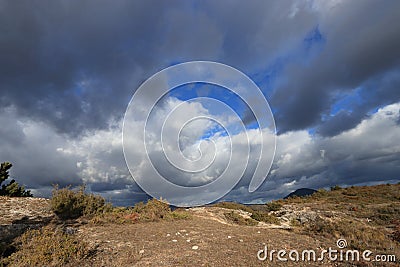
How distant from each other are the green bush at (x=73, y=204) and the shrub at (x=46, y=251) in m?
5.03

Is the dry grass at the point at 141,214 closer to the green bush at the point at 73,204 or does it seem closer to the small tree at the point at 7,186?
the green bush at the point at 73,204

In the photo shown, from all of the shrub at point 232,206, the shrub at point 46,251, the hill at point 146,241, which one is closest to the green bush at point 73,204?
the hill at point 146,241

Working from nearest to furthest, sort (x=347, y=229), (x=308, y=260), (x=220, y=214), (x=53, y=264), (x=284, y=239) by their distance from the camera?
(x=53, y=264)
(x=308, y=260)
(x=284, y=239)
(x=347, y=229)
(x=220, y=214)

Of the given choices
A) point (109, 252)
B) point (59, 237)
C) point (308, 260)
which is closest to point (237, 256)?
point (308, 260)

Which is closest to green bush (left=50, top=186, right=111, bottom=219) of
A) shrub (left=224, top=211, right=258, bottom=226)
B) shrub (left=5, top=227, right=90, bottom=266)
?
shrub (left=5, top=227, right=90, bottom=266)

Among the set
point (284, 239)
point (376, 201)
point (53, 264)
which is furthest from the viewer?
point (376, 201)

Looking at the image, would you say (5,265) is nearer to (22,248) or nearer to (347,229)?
(22,248)

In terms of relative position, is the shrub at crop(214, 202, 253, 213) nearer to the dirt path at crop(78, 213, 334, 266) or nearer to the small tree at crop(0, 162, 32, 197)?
the dirt path at crop(78, 213, 334, 266)

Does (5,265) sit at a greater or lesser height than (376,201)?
lesser

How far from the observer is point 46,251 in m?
7.01

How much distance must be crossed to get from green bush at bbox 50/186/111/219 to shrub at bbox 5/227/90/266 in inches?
198

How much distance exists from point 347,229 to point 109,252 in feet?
32.2

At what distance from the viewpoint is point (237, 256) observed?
24.4 ft

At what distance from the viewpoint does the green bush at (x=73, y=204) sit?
13.2 metres
